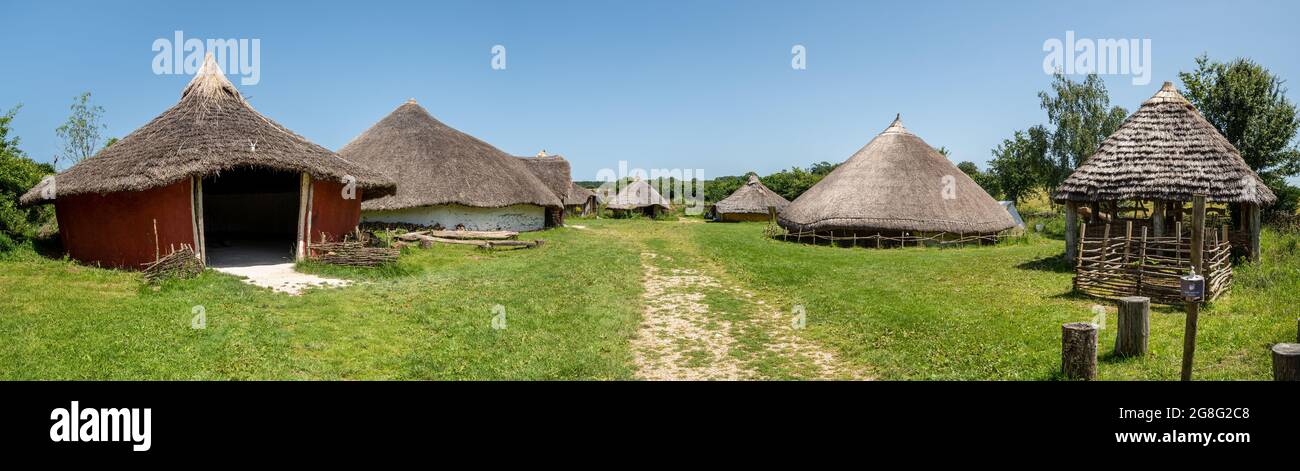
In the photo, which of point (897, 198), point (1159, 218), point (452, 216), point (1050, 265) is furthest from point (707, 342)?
point (452, 216)

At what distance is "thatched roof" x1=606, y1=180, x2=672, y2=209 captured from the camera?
52.2 meters

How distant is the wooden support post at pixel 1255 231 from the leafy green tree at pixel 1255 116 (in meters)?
11.9

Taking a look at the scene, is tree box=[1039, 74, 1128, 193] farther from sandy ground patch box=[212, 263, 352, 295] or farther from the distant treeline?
sandy ground patch box=[212, 263, 352, 295]

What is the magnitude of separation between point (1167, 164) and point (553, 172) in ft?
104

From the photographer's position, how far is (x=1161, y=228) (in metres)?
16.3

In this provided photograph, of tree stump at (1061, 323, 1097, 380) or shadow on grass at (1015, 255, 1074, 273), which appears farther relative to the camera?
shadow on grass at (1015, 255, 1074, 273)

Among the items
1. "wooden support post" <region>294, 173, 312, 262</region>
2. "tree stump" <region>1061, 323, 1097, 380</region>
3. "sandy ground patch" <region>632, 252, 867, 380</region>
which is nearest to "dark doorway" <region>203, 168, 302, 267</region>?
"wooden support post" <region>294, 173, 312, 262</region>

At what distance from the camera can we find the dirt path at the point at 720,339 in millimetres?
7590

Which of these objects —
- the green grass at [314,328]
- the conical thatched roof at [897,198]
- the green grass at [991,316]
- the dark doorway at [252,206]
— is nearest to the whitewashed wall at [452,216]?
the dark doorway at [252,206]

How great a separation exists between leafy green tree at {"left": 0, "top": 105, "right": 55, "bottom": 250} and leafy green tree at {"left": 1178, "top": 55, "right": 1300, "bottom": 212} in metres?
34.9

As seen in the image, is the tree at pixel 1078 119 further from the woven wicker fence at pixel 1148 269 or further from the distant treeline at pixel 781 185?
the woven wicker fence at pixel 1148 269

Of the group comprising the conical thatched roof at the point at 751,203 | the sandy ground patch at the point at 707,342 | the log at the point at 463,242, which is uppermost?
the conical thatched roof at the point at 751,203
